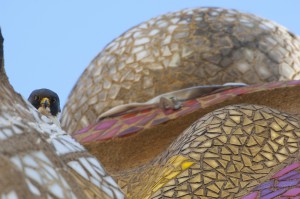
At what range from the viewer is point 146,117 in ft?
25.9

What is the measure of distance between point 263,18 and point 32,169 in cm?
794

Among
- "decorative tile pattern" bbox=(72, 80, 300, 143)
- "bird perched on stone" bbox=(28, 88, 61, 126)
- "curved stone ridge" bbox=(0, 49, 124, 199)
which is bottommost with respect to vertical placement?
"decorative tile pattern" bbox=(72, 80, 300, 143)

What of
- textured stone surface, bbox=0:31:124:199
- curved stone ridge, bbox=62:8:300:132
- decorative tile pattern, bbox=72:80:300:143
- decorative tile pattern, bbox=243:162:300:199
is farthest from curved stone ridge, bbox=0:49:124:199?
curved stone ridge, bbox=62:8:300:132

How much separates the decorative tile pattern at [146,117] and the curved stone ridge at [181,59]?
0.73m

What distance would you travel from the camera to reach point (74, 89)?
9.73 metres

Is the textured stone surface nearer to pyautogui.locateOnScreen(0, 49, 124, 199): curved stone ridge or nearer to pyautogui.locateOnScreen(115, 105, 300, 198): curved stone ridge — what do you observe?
pyautogui.locateOnScreen(0, 49, 124, 199): curved stone ridge

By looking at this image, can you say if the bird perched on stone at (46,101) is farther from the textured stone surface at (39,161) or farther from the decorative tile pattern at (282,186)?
the textured stone surface at (39,161)

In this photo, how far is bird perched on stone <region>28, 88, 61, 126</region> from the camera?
6.22 m

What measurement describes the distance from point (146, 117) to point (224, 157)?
2.33 m

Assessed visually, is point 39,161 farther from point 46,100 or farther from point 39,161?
point 46,100

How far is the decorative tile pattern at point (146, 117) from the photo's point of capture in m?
7.59

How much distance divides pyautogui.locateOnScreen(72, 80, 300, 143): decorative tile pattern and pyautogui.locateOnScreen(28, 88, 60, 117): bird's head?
1332 millimetres

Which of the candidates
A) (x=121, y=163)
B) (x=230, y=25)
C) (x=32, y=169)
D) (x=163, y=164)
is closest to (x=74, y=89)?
(x=230, y=25)

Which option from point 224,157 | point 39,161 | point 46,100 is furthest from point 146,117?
point 39,161
